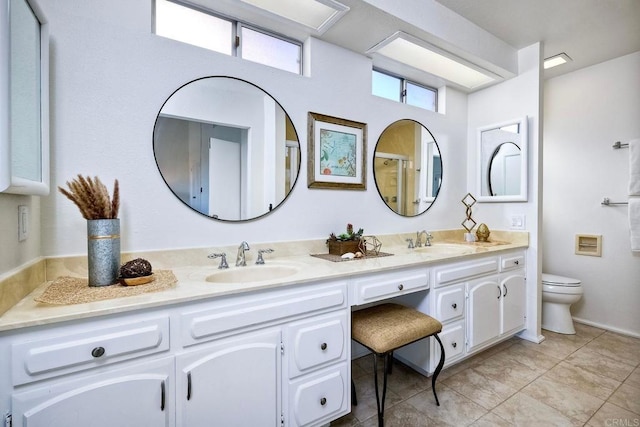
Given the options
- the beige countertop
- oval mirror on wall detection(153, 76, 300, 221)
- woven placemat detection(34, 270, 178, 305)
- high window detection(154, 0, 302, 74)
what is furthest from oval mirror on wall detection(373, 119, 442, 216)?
woven placemat detection(34, 270, 178, 305)

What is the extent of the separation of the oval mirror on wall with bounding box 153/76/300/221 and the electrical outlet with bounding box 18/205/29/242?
21.0 inches

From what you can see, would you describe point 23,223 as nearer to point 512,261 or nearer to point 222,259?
point 222,259

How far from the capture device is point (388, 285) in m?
1.55

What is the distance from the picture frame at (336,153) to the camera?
191 centimetres

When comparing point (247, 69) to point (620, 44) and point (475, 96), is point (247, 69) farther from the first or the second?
point (620, 44)

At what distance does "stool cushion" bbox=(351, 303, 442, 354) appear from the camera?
1393 mm

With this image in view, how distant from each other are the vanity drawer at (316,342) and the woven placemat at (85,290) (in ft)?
1.81

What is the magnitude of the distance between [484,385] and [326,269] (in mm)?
1322

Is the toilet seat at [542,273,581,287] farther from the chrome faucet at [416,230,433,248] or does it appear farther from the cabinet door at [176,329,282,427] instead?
the cabinet door at [176,329,282,427]

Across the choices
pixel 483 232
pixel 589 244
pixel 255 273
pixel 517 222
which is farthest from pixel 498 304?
pixel 255 273

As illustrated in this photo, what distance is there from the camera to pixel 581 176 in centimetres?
270

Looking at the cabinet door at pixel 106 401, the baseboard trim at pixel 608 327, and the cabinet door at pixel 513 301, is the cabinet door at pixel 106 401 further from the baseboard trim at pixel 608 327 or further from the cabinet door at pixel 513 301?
the baseboard trim at pixel 608 327

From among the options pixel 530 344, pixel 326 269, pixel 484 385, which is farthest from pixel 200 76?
pixel 530 344

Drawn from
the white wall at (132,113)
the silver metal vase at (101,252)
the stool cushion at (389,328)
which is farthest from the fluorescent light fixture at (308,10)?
the stool cushion at (389,328)
